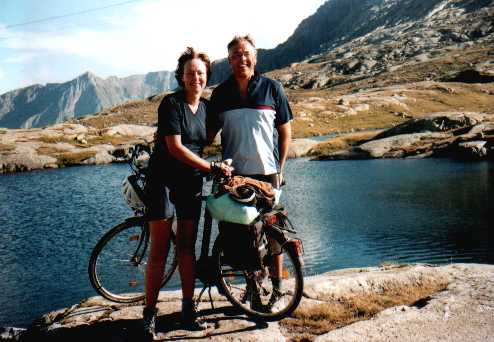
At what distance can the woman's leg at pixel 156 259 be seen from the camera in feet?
21.5

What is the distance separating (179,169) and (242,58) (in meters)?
1.89

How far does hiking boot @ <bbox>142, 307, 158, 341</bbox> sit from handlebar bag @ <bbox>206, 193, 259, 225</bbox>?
1.71m

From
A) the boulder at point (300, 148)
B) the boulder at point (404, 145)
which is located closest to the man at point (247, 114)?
the boulder at point (404, 145)

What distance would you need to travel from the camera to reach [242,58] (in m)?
6.68

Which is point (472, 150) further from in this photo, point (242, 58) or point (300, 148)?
point (242, 58)

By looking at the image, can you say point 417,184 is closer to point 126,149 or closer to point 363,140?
point 363,140

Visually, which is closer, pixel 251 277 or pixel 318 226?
Result: pixel 251 277

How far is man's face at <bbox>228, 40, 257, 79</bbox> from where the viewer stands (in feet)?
21.9

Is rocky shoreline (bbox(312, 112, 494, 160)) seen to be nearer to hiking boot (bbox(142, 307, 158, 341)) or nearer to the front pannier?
the front pannier

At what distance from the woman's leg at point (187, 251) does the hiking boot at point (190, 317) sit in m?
0.09

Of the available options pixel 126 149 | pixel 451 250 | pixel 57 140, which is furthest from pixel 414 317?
pixel 57 140

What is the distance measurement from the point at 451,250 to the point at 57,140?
93578 millimetres

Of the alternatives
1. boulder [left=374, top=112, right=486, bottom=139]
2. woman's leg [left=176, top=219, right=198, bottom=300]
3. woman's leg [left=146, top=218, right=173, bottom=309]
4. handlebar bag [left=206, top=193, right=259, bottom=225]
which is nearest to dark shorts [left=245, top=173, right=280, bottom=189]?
handlebar bag [left=206, top=193, right=259, bottom=225]

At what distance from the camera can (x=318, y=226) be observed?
2561cm
